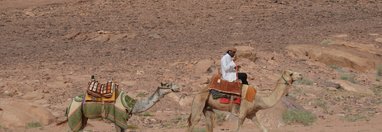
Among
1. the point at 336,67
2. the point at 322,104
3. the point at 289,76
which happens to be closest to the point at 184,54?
the point at 336,67

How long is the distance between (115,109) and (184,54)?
39.1 ft

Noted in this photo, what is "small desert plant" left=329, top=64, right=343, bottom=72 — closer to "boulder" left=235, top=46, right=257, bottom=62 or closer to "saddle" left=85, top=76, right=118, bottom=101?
"boulder" left=235, top=46, right=257, bottom=62

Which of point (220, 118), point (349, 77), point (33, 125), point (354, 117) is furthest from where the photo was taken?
point (349, 77)

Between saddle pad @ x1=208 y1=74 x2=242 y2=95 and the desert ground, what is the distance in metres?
2.12

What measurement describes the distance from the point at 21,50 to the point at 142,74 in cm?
583

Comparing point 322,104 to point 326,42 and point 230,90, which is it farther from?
point 326,42

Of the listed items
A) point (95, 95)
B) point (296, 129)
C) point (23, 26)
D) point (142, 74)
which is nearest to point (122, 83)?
point (142, 74)

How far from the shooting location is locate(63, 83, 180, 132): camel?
42.9 ft

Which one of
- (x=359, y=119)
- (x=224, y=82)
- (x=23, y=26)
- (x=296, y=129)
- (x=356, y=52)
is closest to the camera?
(x=224, y=82)

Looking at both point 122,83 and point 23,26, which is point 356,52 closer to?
point 122,83

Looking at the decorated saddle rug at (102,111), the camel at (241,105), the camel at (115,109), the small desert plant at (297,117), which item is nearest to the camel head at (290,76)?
the camel at (241,105)

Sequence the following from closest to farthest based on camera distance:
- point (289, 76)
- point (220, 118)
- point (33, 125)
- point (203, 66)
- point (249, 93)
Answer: point (249, 93), point (289, 76), point (33, 125), point (220, 118), point (203, 66)

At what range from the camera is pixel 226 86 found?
14.3 metres

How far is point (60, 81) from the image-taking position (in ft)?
68.3
